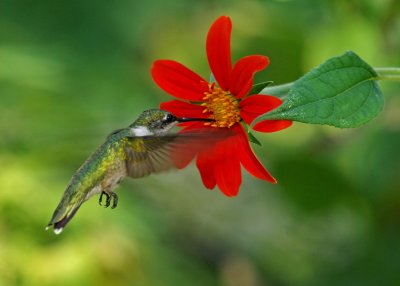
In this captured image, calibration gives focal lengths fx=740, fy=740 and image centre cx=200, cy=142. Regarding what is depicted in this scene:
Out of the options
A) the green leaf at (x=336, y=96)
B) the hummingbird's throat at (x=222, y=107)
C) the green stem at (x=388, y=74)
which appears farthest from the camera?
the hummingbird's throat at (x=222, y=107)

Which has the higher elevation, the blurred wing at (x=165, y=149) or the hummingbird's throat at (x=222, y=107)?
the hummingbird's throat at (x=222, y=107)

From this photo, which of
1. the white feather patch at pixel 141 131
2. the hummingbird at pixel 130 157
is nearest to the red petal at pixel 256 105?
the hummingbird at pixel 130 157

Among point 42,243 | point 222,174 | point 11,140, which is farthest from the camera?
point 11,140

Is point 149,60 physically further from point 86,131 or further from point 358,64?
point 358,64

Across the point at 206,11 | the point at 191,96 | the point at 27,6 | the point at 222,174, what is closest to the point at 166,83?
the point at 191,96

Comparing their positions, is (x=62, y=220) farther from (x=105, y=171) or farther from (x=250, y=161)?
(x=250, y=161)

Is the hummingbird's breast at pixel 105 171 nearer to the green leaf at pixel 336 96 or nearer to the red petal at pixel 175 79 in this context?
the red petal at pixel 175 79

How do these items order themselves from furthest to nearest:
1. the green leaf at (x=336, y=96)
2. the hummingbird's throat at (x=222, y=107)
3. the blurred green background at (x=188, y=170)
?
the blurred green background at (x=188, y=170) < the hummingbird's throat at (x=222, y=107) < the green leaf at (x=336, y=96)
